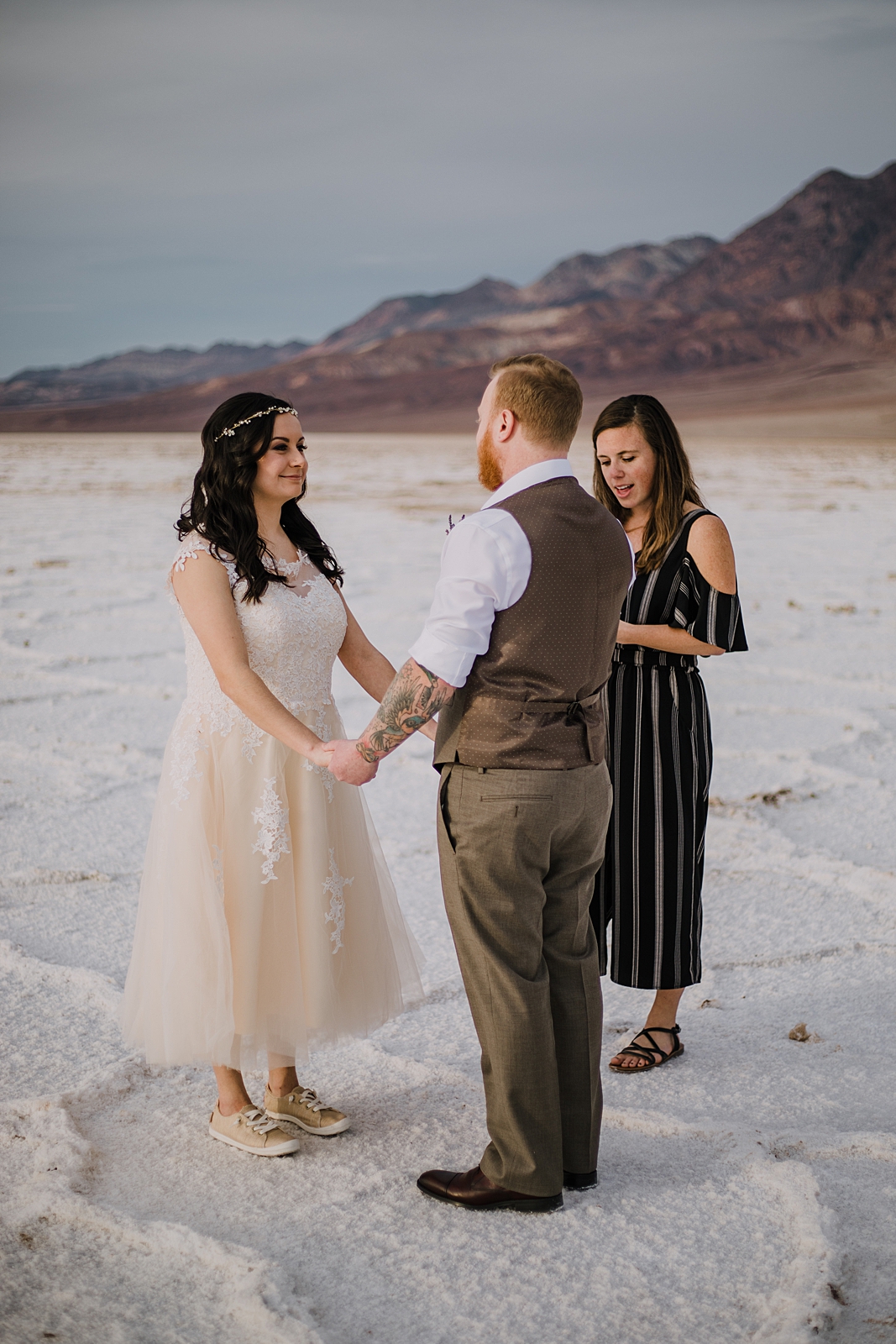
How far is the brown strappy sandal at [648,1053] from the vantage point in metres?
2.65

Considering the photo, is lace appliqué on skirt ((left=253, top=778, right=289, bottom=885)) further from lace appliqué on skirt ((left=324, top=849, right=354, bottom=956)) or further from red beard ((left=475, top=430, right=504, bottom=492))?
red beard ((left=475, top=430, right=504, bottom=492))

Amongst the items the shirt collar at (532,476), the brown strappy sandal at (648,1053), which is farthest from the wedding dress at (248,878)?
the brown strappy sandal at (648,1053)

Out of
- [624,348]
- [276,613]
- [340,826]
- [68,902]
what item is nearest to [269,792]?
[340,826]

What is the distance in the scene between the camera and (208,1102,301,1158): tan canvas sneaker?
2309mm

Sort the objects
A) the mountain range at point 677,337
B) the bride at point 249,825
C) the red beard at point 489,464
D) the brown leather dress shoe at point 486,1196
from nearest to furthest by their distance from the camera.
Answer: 1. the red beard at point 489,464
2. the brown leather dress shoe at point 486,1196
3. the bride at point 249,825
4. the mountain range at point 677,337

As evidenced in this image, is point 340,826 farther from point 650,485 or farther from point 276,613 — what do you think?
point 650,485

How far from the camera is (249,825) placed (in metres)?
2.27

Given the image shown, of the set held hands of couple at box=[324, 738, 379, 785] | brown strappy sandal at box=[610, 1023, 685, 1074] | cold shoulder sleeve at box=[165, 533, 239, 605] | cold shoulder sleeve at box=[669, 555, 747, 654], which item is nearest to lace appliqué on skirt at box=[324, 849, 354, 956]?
held hands of couple at box=[324, 738, 379, 785]

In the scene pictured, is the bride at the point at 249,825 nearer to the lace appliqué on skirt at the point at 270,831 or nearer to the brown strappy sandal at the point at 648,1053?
the lace appliqué on skirt at the point at 270,831

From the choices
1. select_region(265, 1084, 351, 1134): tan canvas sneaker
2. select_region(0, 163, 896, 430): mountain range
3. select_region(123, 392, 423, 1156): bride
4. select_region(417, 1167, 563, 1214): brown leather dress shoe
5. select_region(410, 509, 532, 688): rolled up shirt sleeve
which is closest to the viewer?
select_region(410, 509, 532, 688): rolled up shirt sleeve

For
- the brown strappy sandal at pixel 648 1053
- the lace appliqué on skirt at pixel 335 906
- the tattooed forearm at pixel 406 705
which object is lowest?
the brown strappy sandal at pixel 648 1053

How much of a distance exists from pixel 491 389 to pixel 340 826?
3.13ft

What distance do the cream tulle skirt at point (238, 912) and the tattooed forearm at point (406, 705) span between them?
347mm

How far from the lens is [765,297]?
162375mm
